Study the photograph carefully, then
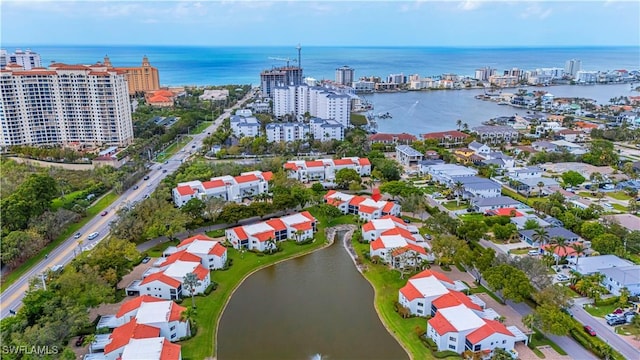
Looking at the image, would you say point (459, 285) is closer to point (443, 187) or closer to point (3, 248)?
point (443, 187)

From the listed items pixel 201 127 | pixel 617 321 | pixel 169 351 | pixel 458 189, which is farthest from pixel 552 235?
pixel 201 127

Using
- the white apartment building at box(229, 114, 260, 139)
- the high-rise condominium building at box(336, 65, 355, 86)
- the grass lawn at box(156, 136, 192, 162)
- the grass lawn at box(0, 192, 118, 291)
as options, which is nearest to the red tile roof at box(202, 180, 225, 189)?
the grass lawn at box(0, 192, 118, 291)

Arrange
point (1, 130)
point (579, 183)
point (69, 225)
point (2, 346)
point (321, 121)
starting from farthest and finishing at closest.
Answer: point (321, 121) < point (1, 130) < point (579, 183) < point (69, 225) < point (2, 346)

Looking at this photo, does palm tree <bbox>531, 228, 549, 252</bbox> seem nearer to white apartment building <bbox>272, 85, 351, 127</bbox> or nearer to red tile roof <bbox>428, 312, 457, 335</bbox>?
red tile roof <bbox>428, 312, 457, 335</bbox>

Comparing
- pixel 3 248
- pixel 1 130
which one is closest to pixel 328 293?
pixel 3 248

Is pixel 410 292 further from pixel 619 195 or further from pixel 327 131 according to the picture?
pixel 327 131

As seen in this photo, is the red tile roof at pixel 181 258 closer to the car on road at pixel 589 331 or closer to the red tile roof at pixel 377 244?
the red tile roof at pixel 377 244
